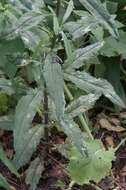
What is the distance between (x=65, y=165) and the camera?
222 centimetres

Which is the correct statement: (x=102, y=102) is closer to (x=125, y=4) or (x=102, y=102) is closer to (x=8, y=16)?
(x=125, y=4)

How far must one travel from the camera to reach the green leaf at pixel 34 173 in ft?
6.70

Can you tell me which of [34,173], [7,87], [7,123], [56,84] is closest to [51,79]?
[56,84]

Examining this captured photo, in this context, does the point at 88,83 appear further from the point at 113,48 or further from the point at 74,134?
the point at 113,48

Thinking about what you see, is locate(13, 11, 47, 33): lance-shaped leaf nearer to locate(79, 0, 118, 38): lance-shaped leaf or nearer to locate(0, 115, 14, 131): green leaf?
locate(79, 0, 118, 38): lance-shaped leaf

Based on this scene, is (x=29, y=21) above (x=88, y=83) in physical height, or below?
above

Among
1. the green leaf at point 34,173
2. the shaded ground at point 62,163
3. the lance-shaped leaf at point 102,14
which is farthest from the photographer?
the shaded ground at point 62,163

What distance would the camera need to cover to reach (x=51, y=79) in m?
1.58

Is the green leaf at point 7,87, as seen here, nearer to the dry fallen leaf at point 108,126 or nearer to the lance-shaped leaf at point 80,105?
the lance-shaped leaf at point 80,105

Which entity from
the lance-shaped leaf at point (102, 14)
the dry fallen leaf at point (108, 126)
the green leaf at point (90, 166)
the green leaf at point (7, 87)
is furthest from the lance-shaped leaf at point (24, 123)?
the dry fallen leaf at point (108, 126)

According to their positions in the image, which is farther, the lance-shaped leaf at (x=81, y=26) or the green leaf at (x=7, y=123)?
the green leaf at (x=7, y=123)

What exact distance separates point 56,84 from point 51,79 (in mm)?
24

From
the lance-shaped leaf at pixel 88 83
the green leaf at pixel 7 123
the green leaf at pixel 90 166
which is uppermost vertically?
the lance-shaped leaf at pixel 88 83

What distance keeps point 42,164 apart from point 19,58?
19.6 inches
